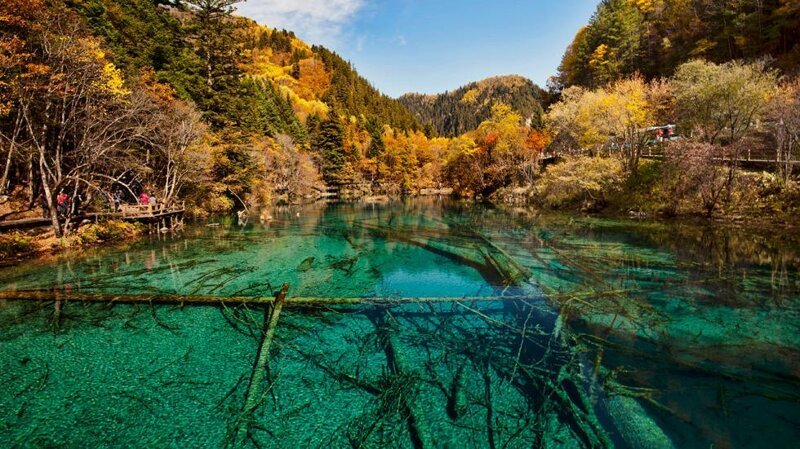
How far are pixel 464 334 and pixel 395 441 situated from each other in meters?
3.87

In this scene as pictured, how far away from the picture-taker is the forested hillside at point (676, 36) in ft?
129

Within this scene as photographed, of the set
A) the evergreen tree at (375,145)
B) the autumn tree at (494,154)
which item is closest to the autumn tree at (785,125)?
the autumn tree at (494,154)

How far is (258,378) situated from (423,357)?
10.5ft

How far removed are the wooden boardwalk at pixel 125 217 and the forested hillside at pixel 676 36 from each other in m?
50.6

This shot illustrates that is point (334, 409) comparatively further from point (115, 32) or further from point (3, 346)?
point (115, 32)

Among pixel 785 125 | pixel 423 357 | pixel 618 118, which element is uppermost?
pixel 618 118

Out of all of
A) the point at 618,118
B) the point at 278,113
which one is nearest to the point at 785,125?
the point at 618,118

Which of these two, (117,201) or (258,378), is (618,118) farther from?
(117,201)

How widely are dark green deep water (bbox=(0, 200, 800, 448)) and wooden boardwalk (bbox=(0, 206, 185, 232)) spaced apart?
4404mm

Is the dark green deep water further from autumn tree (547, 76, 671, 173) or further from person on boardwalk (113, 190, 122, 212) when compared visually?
autumn tree (547, 76, 671, 173)

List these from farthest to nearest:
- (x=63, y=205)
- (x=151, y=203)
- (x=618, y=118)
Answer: (x=618, y=118) < (x=151, y=203) < (x=63, y=205)

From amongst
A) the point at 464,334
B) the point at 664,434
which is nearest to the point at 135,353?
the point at 464,334

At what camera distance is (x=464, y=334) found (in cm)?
880

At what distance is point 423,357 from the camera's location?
7.73m
